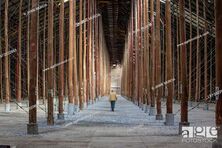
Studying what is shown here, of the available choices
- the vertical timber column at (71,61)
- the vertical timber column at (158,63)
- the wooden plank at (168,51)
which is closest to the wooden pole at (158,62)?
the vertical timber column at (158,63)

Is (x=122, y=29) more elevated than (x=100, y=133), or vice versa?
(x=122, y=29)

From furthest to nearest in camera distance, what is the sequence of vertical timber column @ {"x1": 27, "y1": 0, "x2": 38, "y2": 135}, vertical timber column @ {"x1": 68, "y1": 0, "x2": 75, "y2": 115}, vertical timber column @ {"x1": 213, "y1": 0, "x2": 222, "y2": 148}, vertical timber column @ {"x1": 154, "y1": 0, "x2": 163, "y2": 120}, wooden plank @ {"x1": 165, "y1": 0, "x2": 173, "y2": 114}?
1. vertical timber column @ {"x1": 68, "y1": 0, "x2": 75, "y2": 115}
2. vertical timber column @ {"x1": 154, "y1": 0, "x2": 163, "y2": 120}
3. wooden plank @ {"x1": 165, "y1": 0, "x2": 173, "y2": 114}
4. vertical timber column @ {"x1": 27, "y1": 0, "x2": 38, "y2": 135}
5. vertical timber column @ {"x1": 213, "y1": 0, "x2": 222, "y2": 148}

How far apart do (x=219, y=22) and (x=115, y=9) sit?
1914 inches

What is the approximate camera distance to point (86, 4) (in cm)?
3997

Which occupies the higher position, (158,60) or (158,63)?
(158,60)

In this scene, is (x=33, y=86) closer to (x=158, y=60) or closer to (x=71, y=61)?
(x=158, y=60)

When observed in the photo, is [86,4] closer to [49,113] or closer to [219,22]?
[49,113]

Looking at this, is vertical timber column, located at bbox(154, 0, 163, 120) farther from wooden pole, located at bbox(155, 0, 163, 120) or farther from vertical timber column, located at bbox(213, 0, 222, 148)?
vertical timber column, located at bbox(213, 0, 222, 148)

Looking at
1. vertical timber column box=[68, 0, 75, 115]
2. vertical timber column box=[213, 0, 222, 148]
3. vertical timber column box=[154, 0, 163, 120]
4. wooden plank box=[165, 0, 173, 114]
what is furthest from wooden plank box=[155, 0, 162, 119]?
vertical timber column box=[213, 0, 222, 148]

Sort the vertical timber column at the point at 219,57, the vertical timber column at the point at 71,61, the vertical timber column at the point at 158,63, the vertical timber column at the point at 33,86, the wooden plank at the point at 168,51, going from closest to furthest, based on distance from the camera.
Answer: the vertical timber column at the point at 219,57, the vertical timber column at the point at 33,86, the wooden plank at the point at 168,51, the vertical timber column at the point at 158,63, the vertical timber column at the point at 71,61

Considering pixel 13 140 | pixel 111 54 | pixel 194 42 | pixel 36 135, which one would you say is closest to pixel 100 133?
pixel 36 135

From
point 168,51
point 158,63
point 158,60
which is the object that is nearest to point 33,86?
point 168,51

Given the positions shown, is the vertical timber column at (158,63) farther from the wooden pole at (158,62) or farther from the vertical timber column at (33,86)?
the vertical timber column at (33,86)

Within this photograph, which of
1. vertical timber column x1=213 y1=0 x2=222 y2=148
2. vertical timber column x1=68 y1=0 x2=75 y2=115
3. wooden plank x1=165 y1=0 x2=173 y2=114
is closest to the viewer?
vertical timber column x1=213 y1=0 x2=222 y2=148
